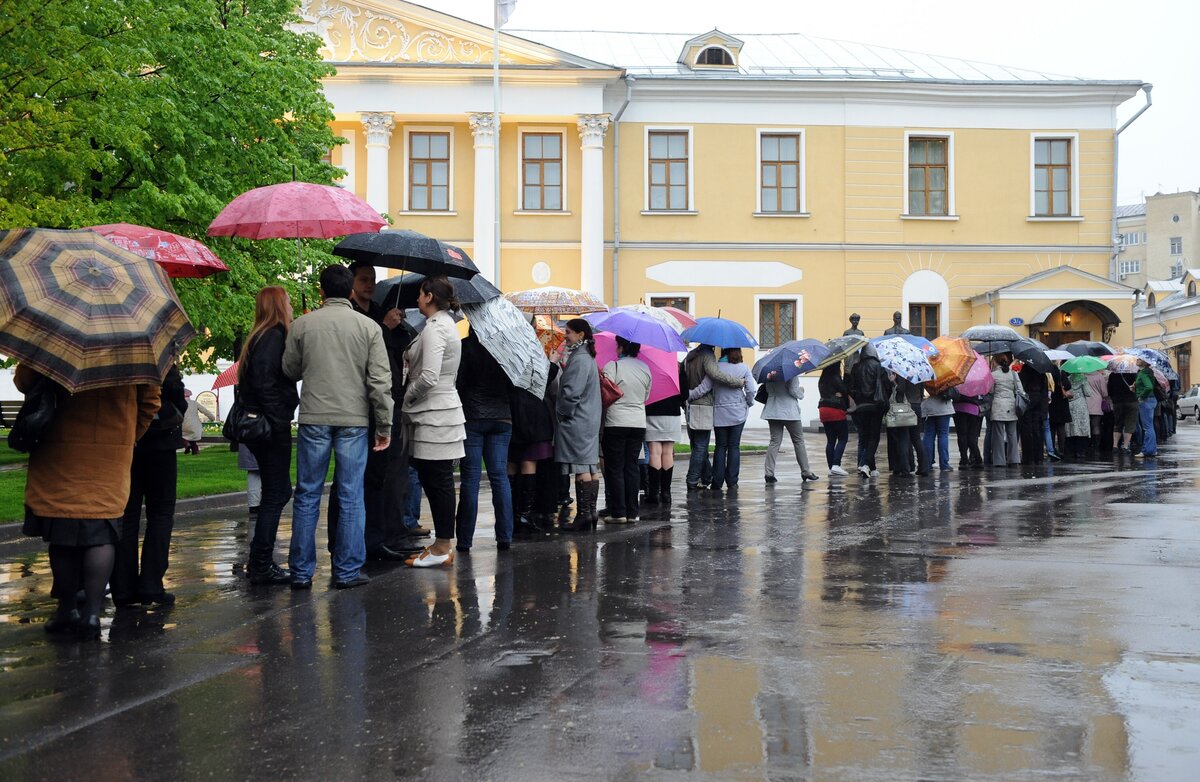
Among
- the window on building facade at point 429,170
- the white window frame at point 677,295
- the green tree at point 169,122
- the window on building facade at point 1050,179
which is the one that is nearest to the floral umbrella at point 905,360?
the green tree at point 169,122

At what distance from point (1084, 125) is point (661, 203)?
1262 cm

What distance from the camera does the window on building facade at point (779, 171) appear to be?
38406mm

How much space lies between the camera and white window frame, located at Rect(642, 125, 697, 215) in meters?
38.1

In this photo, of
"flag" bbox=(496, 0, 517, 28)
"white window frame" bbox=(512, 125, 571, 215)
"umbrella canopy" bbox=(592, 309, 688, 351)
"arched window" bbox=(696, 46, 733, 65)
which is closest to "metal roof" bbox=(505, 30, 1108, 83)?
"arched window" bbox=(696, 46, 733, 65)

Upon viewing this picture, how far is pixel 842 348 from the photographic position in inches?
710

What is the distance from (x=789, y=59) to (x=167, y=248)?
112ft

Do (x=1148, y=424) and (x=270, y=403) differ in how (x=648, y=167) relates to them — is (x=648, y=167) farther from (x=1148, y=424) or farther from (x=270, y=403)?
(x=270, y=403)

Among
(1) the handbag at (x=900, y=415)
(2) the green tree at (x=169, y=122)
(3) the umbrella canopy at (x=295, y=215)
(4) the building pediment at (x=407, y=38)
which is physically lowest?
(1) the handbag at (x=900, y=415)

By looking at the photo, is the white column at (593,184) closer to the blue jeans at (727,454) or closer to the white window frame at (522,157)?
the white window frame at (522,157)

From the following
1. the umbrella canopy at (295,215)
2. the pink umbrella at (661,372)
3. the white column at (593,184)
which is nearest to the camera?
the umbrella canopy at (295,215)

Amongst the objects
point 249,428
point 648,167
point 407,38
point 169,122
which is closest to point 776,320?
point 648,167

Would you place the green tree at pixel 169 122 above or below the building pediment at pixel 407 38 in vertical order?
below

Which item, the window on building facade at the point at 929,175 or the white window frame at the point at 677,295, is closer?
the white window frame at the point at 677,295

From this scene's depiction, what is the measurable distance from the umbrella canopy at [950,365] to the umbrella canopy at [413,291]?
394 inches
